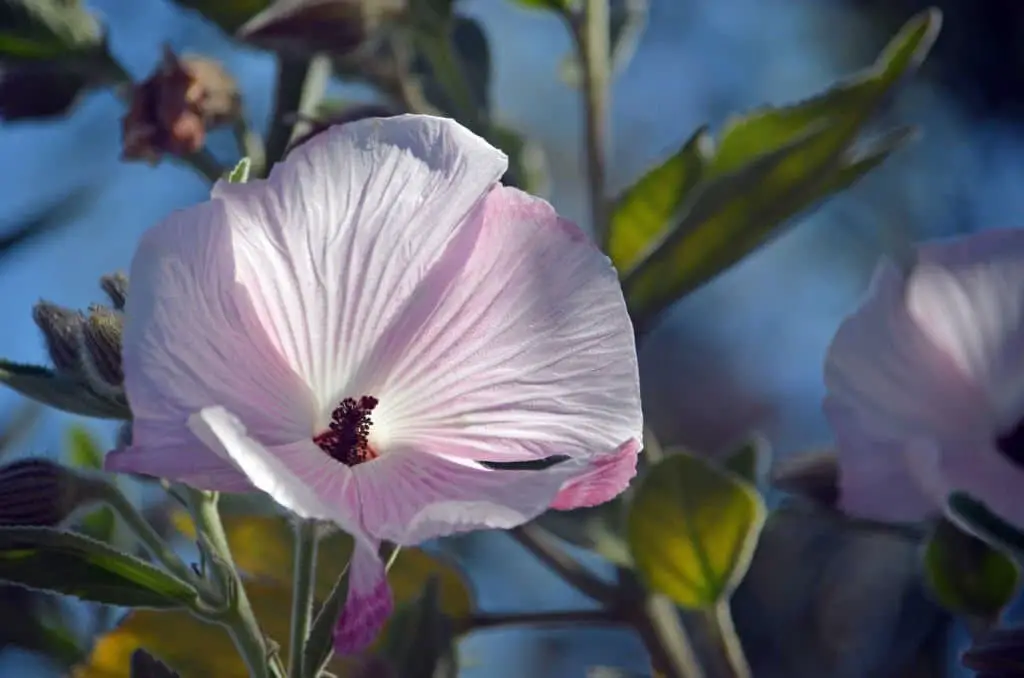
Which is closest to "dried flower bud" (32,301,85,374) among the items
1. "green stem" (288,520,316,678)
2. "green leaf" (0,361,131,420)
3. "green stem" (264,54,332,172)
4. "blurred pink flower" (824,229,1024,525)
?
"green leaf" (0,361,131,420)

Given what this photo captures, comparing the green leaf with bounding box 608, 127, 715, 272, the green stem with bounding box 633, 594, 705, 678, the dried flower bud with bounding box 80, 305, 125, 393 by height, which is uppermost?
the green leaf with bounding box 608, 127, 715, 272

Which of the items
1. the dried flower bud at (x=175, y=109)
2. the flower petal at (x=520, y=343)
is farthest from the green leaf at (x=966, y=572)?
the dried flower bud at (x=175, y=109)

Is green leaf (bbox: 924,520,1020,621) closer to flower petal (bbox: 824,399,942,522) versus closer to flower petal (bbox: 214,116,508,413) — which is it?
flower petal (bbox: 824,399,942,522)

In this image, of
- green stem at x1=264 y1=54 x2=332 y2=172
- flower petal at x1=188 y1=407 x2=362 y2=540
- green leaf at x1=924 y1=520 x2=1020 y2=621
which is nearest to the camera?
flower petal at x1=188 y1=407 x2=362 y2=540

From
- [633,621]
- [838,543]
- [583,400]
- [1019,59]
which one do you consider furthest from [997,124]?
[583,400]

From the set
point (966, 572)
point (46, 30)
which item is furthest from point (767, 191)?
point (46, 30)

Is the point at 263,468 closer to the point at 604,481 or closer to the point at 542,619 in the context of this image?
the point at 604,481
